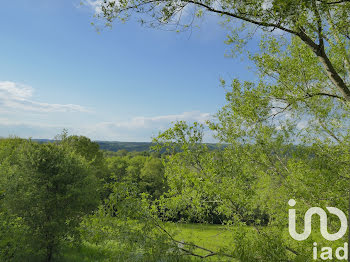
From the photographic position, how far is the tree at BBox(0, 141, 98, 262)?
1284 centimetres

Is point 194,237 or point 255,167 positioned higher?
point 255,167

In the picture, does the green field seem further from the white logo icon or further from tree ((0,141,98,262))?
tree ((0,141,98,262))

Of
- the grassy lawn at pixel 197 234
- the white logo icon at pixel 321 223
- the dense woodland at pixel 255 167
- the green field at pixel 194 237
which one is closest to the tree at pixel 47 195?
the dense woodland at pixel 255 167

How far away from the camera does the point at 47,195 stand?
13.4 meters

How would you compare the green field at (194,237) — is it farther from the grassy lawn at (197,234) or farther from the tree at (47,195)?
the tree at (47,195)

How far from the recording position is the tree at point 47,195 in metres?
12.8

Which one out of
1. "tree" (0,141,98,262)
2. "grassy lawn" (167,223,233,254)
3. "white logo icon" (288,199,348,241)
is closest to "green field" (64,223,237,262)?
"grassy lawn" (167,223,233,254)

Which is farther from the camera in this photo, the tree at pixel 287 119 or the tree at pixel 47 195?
the tree at pixel 47 195

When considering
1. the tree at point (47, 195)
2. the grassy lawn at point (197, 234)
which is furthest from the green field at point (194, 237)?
the tree at point (47, 195)

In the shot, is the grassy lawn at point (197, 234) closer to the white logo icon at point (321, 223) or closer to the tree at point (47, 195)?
the white logo icon at point (321, 223)

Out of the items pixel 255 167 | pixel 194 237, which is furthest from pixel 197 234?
pixel 255 167

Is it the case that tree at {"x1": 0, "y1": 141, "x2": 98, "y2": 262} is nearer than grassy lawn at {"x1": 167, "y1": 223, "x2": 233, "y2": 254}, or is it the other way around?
grassy lawn at {"x1": 167, "y1": 223, "x2": 233, "y2": 254}

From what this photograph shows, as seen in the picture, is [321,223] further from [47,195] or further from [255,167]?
[47,195]

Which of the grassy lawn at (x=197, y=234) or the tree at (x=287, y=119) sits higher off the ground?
the tree at (x=287, y=119)
